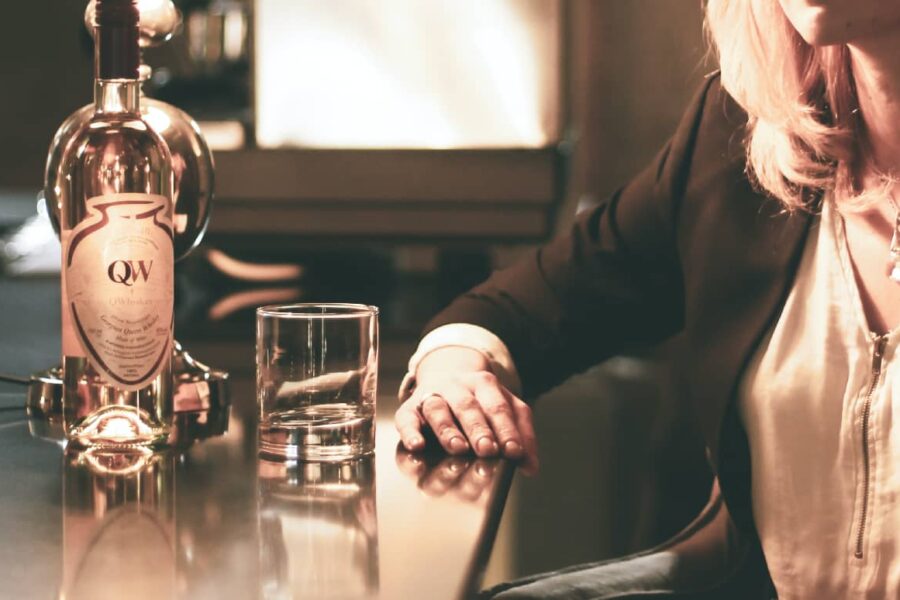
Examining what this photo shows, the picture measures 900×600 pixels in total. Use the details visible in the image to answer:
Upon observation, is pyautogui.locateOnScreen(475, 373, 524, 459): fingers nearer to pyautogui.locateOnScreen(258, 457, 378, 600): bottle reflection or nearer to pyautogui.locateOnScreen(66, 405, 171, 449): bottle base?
pyautogui.locateOnScreen(258, 457, 378, 600): bottle reflection

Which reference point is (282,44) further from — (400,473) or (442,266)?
(400,473)

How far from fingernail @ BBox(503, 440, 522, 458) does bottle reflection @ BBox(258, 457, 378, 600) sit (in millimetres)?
96

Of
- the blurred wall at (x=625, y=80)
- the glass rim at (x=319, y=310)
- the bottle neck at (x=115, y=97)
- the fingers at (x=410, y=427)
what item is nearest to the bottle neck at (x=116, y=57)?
the bottle neck at (x=115, y=97)

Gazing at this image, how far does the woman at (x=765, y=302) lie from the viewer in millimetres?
1025

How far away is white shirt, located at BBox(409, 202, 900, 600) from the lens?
1.03 meters

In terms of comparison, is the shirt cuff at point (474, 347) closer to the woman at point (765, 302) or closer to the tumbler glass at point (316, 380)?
the woman at point (765, 302)

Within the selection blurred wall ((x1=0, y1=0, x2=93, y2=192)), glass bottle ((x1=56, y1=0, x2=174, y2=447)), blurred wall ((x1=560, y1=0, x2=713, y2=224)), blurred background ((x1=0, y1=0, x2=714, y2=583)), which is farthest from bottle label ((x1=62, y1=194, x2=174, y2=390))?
blurred wall ((x1=0, y1=0, x2=93, y2=192))

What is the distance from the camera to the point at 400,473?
31.9 inches

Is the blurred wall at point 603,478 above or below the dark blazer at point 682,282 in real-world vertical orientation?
below

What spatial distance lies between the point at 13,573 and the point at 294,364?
0.27m

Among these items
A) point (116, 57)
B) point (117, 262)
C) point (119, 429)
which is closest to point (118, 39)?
point (116, 57)

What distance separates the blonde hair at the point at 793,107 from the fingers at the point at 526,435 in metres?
0.34

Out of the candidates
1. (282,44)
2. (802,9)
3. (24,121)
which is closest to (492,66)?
(282,44)

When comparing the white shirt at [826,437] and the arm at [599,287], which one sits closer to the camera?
the white shirt at [826,437]
